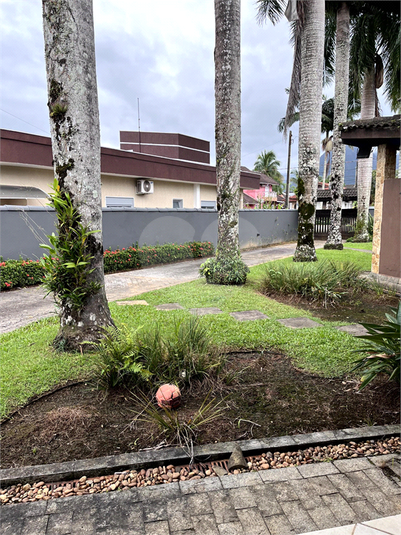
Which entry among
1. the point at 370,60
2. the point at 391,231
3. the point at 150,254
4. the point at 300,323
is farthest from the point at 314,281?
the point at 370,60

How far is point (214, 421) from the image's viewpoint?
9.04 ft

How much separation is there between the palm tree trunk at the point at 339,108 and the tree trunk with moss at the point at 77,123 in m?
11.7

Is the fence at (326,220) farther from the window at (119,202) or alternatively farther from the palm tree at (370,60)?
the window at (119,202)

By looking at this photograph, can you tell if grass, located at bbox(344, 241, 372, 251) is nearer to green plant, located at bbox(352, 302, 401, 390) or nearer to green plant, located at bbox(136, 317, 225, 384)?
green plant, located at bbox(352, 302, 401, 390)

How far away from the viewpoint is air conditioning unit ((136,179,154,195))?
14.8m

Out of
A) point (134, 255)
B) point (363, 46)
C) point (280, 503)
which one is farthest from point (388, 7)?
point (280, 503)

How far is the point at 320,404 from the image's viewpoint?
3020 mm

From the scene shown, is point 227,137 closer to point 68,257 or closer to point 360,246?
point 68,257

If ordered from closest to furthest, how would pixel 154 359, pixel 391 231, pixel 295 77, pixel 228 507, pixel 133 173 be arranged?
pixel 228 507
pixel 154 359
pixel 391 231
pixel 295 77
pixel 133 173

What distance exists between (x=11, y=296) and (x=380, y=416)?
6.78m

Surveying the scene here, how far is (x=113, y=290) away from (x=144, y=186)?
26.4 ft

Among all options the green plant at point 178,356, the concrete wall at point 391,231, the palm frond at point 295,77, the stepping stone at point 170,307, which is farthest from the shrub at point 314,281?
the palm frond at point 295,77

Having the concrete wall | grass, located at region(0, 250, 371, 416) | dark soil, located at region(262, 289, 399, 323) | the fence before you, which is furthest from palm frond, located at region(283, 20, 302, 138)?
grass, located at region(0, 250, 371, 416)

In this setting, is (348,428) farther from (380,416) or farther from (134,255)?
(134,255)
